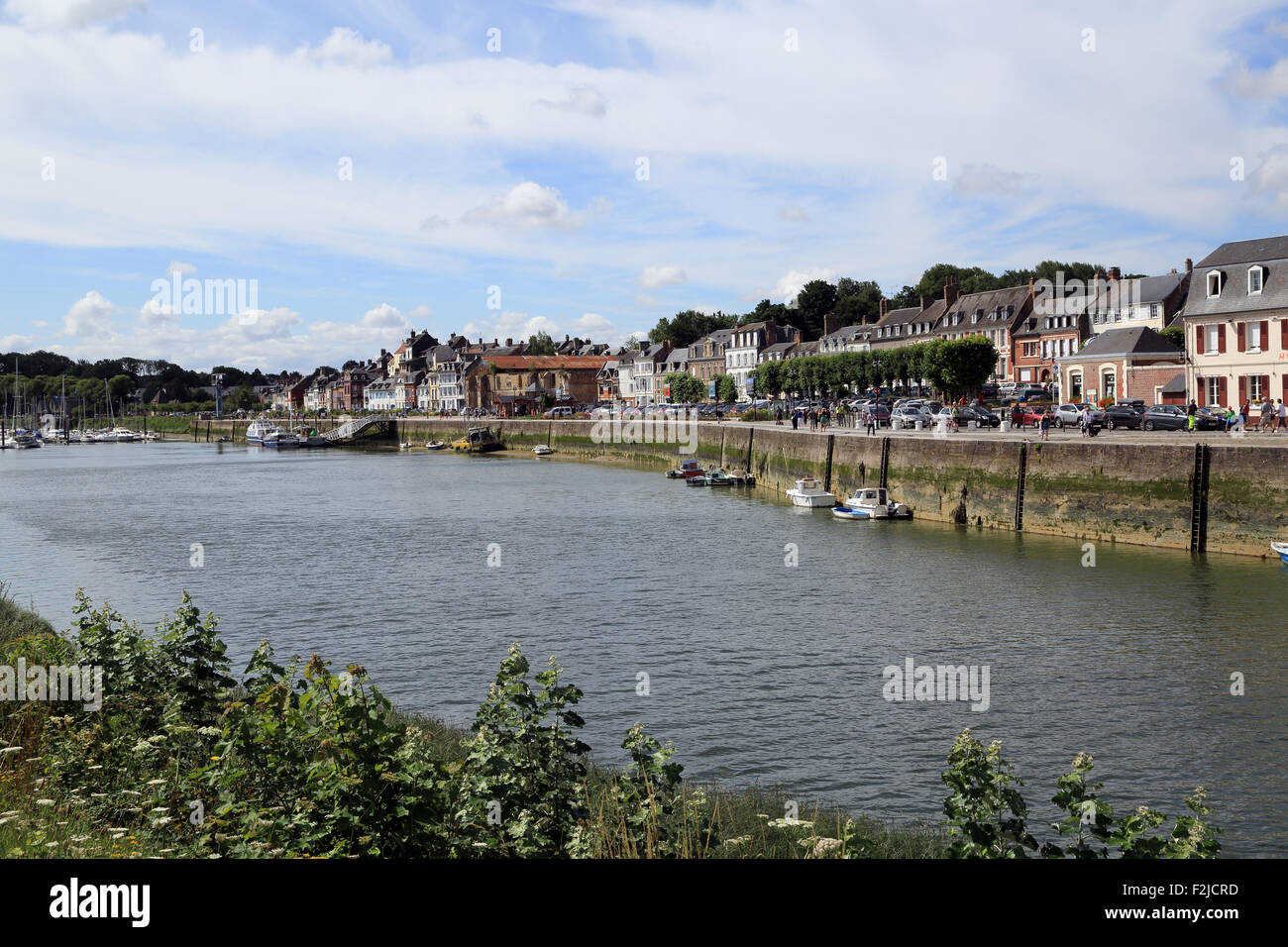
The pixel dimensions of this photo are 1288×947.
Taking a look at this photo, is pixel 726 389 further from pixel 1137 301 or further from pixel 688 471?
pixel 688 471

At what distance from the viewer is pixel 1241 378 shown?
54625mm

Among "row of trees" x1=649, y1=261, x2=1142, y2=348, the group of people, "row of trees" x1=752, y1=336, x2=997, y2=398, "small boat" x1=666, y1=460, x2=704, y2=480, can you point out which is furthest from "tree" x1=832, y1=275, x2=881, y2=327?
the group of people

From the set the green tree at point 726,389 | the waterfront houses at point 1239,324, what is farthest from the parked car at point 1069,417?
the green tree at point 726,389

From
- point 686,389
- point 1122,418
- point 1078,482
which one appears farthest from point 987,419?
point 686,389

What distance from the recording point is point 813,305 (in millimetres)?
170500

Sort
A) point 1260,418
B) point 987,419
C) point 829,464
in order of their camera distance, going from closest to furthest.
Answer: point 1260,418 → point 829,464 → point 987,419

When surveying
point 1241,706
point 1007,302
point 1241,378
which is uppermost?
point 1007,302

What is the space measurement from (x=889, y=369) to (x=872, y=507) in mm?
59846

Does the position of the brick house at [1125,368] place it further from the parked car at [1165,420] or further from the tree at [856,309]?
the tree at [856,309]

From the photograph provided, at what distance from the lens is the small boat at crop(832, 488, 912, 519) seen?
161ft

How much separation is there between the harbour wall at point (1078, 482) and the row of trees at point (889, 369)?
2780 centimetres
